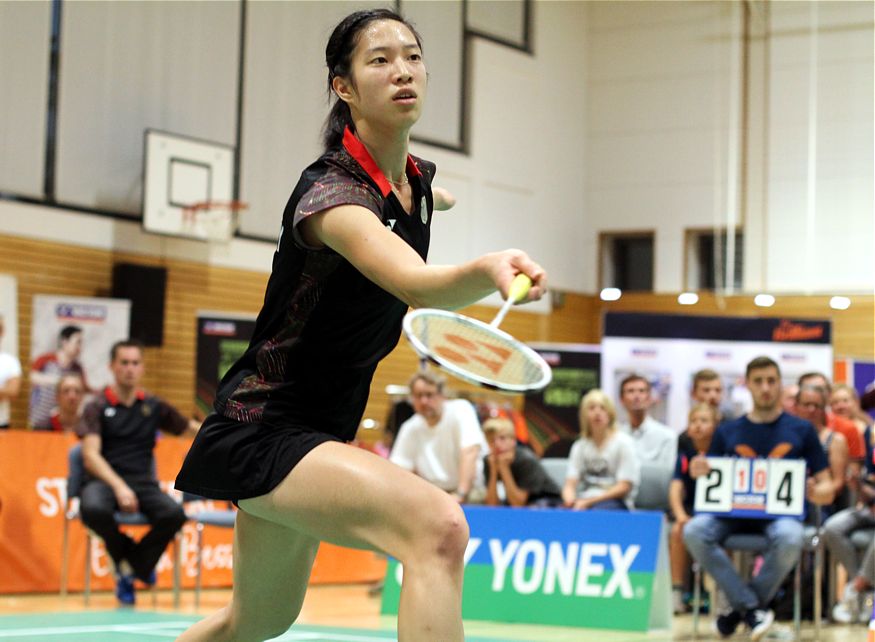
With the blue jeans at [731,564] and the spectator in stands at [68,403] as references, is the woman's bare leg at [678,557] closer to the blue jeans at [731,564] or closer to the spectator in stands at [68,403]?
the blue jeans at [731,564]

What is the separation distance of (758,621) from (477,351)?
5.32 m

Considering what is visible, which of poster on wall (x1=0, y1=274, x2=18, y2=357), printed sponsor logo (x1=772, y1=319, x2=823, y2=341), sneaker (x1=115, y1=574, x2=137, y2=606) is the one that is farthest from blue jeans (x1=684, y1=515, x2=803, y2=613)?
poster on wall (x1=0, y1=274, x2=18, y2=357)

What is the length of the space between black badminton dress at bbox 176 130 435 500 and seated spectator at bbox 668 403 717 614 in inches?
235

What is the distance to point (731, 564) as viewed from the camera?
25.4 ft

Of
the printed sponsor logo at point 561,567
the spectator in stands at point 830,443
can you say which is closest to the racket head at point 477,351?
the printed sponsor logo at point 561,567

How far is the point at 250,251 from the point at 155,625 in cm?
788

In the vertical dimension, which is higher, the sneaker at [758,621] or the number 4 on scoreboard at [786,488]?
the number 4 on scoreboard at [786,488]

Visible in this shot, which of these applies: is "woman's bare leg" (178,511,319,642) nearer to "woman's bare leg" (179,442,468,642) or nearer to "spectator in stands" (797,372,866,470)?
"woman's bare leg" (179,442,468,642)

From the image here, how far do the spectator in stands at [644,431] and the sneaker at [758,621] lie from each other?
2.13m

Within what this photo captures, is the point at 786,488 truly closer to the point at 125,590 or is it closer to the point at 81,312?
the point at 125,590

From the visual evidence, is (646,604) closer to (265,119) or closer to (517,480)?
(517,480)

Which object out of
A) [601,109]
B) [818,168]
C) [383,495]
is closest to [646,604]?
[383,495]

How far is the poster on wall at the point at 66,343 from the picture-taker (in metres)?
12.0

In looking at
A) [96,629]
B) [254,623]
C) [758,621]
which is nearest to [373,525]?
[254,623]
